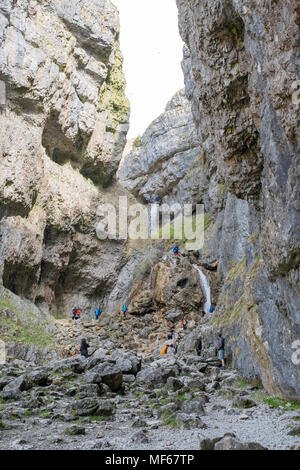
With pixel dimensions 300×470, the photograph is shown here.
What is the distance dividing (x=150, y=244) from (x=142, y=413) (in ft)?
123

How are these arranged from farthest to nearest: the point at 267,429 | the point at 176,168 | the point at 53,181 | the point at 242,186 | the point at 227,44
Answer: the point at 176,168, the point at 53,181, the point at 242,186, the point at 227,44, the point at 267,429

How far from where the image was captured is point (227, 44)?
12812 mm

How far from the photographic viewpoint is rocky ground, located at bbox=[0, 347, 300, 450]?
299 inches

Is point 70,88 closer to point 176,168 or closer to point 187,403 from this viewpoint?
point 176,168

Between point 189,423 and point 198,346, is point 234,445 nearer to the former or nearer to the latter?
point 189,423

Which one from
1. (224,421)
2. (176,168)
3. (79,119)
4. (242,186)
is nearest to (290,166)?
(242,186)

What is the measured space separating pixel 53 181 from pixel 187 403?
107 feet

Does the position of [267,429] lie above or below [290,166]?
below

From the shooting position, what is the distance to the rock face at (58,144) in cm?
3406

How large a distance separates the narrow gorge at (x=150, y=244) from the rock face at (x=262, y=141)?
57 millimetres

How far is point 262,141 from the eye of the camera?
10742mm

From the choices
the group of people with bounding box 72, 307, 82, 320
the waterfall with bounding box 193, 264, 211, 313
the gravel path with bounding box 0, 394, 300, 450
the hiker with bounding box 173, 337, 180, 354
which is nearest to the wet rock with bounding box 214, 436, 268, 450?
the gravel path with bounding box 0, 394, 300, 450

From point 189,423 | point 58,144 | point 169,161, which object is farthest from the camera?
point 169,161

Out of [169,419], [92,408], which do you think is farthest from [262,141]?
[92,408]
